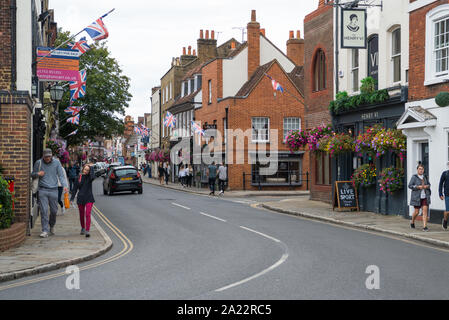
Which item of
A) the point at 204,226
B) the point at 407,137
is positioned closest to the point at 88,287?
the point at 204,226

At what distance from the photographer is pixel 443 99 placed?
51.9 feet

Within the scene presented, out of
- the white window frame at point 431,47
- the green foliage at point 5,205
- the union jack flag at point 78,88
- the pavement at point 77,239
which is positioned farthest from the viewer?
the union jack flag at point 78,88

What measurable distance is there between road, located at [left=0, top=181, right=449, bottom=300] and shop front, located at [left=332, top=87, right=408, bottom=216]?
379 centimetres

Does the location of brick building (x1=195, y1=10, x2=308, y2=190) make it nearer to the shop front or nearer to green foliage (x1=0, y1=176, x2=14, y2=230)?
the shop front

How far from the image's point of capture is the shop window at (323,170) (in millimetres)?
24938

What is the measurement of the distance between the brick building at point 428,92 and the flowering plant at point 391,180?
751 millimetres

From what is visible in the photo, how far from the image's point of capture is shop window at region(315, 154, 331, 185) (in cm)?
2494

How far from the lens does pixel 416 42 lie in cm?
1731

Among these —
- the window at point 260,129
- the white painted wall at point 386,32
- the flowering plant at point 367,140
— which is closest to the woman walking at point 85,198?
the flowering plant at point 367,140

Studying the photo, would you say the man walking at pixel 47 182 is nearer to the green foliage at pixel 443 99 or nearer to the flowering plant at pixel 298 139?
the green foliage at pixel 443 99

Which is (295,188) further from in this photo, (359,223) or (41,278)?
(41,278)

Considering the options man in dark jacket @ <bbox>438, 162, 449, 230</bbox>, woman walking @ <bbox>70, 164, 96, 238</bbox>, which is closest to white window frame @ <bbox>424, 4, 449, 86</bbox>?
man in dark jacket @ <bbox>438, 162, 449, 230</bbox>

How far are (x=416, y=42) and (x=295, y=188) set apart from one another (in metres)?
22.1

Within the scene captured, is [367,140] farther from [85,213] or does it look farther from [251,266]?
[251,266]
